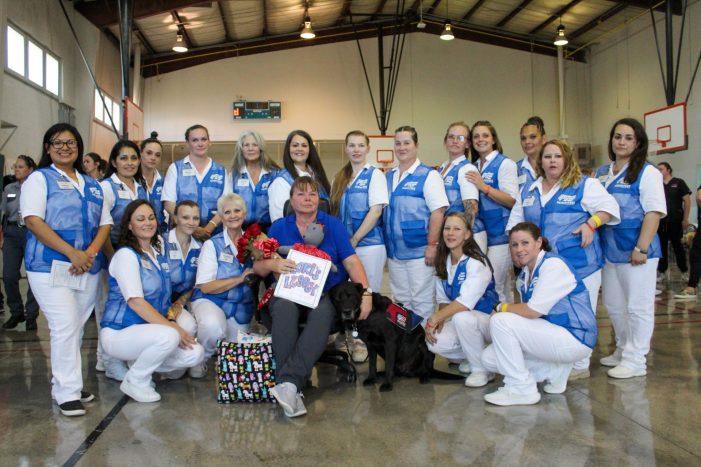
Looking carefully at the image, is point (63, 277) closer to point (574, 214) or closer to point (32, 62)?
point (574, 214)

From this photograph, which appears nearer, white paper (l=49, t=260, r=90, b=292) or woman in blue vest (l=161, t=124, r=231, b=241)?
white paper (l=49, t=260, r=90, b=292)

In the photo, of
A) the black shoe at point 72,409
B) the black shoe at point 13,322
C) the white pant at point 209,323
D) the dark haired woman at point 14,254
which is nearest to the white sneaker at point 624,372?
the white pant at point 209,323

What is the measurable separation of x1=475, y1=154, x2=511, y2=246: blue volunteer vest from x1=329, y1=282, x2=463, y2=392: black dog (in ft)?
3.45

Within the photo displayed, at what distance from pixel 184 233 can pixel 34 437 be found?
5.36 ft

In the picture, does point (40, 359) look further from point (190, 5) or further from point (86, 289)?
point (190, 5)

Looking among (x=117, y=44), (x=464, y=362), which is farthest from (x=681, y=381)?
(x=117, y=44)

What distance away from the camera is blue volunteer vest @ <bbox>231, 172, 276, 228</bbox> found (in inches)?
173

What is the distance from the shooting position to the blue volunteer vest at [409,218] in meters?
4.11

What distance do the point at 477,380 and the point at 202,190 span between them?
2432 mm

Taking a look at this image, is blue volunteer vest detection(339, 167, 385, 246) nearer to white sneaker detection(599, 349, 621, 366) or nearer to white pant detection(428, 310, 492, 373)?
white pant detection(428, 310, 492, 373)

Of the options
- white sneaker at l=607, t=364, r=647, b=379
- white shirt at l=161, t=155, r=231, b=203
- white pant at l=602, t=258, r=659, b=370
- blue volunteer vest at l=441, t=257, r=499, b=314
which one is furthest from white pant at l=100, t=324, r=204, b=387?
white pant at l=602, t=258, r=659, b=370

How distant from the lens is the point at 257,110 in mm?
17078

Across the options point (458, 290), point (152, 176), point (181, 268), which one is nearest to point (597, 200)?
point (458, 290)

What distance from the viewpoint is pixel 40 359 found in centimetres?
441
